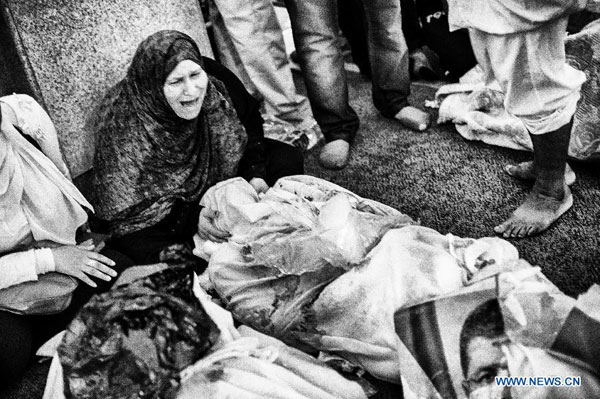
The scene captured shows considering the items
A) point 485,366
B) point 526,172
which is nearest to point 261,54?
point 526,172

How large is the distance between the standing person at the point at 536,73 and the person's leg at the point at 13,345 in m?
1.40

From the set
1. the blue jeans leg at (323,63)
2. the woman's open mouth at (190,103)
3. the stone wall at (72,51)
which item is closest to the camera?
the woman's open mouth at (190,103)

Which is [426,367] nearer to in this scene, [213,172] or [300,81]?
[213,172]

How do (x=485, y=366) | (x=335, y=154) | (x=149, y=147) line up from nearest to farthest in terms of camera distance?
1. (x=485, y=366)
2. (x=149, y=147)
3. (x=335, y=154)

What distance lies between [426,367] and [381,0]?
1687 mm

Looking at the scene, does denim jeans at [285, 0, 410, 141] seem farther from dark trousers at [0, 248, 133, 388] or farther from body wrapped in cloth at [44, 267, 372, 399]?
body wrapped in cloth at [44, 267, 372, 399]

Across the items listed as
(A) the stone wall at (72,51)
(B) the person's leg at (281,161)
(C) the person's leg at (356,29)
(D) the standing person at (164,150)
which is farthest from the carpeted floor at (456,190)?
(A) the stone wall at (72,51)

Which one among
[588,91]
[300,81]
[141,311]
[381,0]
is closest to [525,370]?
[141,311]

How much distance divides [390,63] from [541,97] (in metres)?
1.05

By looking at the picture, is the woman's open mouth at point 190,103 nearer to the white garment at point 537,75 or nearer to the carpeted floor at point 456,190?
the carpeted floor at point 456,190

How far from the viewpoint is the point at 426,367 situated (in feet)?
4.04

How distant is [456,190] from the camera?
2.13 m

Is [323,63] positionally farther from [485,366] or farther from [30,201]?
[485,366]

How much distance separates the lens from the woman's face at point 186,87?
6.17ft
